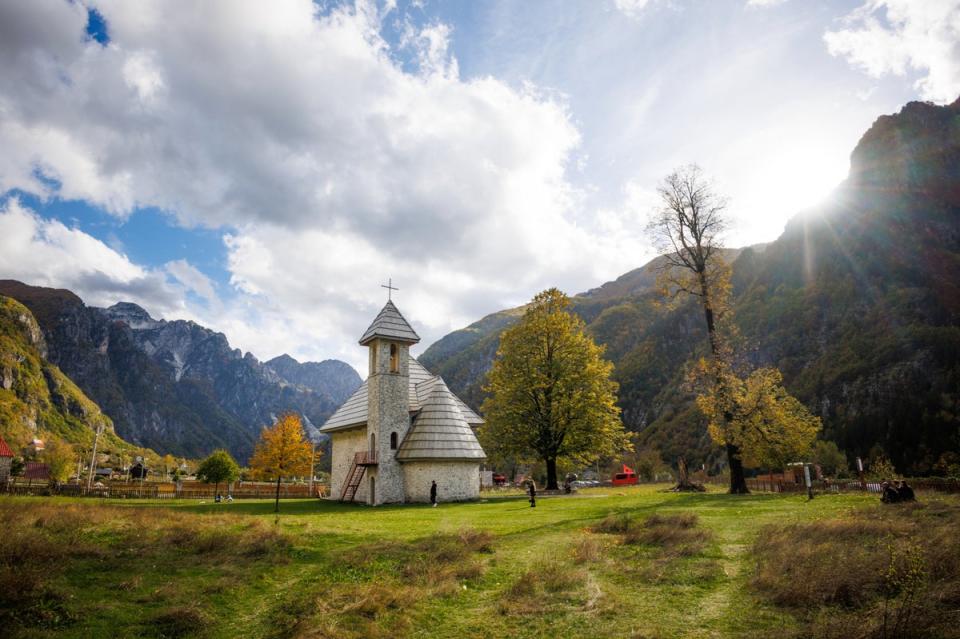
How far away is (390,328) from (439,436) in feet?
25.4

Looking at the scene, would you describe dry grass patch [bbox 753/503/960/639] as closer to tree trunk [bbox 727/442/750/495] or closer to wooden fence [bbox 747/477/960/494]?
wooden fence [bbox 747/477/960/494]

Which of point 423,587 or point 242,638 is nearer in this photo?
point 242,638

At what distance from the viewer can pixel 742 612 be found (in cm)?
830

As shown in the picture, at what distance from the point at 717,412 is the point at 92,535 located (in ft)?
91.2

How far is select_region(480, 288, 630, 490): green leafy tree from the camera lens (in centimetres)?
3716

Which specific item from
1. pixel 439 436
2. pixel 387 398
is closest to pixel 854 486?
pixel 439 436

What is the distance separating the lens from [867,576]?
8.41 m

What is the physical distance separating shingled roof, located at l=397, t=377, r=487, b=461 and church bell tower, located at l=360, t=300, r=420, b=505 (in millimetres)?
876

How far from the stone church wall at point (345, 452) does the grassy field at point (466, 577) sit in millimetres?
18566

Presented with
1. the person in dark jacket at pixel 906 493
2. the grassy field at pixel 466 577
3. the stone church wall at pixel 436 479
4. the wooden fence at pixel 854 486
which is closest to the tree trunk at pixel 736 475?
the wooden fence at pixel 854 486

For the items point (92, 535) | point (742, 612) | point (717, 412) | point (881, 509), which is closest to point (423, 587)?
point (742, 612)

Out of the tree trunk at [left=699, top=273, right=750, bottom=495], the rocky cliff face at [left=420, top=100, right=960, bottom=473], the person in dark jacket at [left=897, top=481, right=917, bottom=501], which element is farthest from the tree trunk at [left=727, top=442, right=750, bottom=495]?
the rocky cliff face at [left=420, top=100, right=960, bottom=473]

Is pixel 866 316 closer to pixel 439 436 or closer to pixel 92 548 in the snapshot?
pixel 439 436

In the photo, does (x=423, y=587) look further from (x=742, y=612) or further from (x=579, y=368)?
(x=579, y=368)
